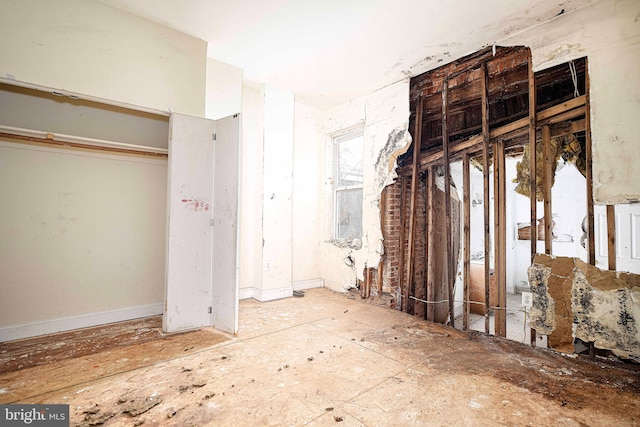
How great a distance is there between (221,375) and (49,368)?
4.23 ft

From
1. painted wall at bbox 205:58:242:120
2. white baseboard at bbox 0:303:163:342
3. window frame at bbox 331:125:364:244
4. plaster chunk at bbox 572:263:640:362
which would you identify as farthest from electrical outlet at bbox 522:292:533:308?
white baseboard at bbox 0:303:163:342

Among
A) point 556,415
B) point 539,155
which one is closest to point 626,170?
point 539,155

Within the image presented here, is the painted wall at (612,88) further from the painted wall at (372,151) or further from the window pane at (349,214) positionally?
the window pane at (349,214)

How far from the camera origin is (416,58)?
11.0ft

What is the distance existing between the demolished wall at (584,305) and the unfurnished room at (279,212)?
0.01 meters

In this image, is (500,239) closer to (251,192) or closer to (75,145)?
(251,192)

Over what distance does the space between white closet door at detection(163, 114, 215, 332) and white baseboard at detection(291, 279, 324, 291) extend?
1754mm

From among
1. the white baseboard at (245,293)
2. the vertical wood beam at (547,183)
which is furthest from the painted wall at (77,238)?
the vertical wood beam at (547,183)

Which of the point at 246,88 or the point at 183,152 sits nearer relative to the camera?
the point at 183,152

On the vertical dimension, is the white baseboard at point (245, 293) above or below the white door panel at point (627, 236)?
below

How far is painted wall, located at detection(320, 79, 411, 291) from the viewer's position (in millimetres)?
3838

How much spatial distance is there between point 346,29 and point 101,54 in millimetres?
2206

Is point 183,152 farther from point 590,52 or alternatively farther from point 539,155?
point 590,52

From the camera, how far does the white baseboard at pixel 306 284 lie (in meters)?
4.68
